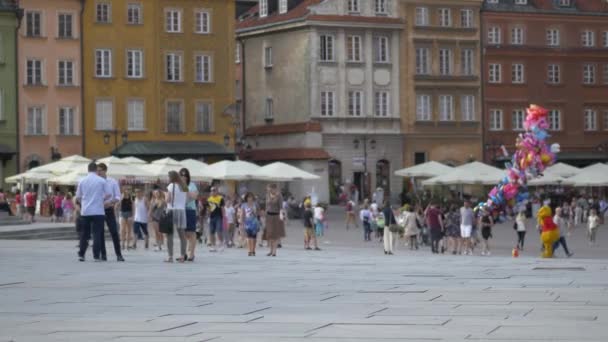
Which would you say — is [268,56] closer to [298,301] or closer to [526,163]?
[526,163]

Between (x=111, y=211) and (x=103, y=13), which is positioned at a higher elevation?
(x=103, y=13)

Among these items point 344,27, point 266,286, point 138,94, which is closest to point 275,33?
point 344,27

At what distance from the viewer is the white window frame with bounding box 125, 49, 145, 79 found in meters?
80.6

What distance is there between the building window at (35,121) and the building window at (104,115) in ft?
8.83

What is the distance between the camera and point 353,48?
8794 cm

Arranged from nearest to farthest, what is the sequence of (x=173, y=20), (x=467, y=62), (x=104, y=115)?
(x=104, y=115) → (x=173, y=20) → (x=467, y=62)

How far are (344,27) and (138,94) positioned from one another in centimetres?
1242

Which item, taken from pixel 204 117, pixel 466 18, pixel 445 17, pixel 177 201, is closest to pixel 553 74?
pixel 466 18

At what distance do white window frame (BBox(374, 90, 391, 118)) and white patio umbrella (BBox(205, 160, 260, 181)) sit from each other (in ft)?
69.6

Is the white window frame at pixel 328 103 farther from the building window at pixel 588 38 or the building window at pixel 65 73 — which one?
the building window at pixel 588 38

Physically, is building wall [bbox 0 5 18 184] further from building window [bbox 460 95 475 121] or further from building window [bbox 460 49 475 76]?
building window [bbox 460 95 475 121]

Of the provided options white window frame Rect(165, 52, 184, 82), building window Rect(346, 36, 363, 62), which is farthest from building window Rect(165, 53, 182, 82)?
building window Rect(346, 36, 363, 62)

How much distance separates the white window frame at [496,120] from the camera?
306 ft

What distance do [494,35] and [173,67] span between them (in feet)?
66.6
